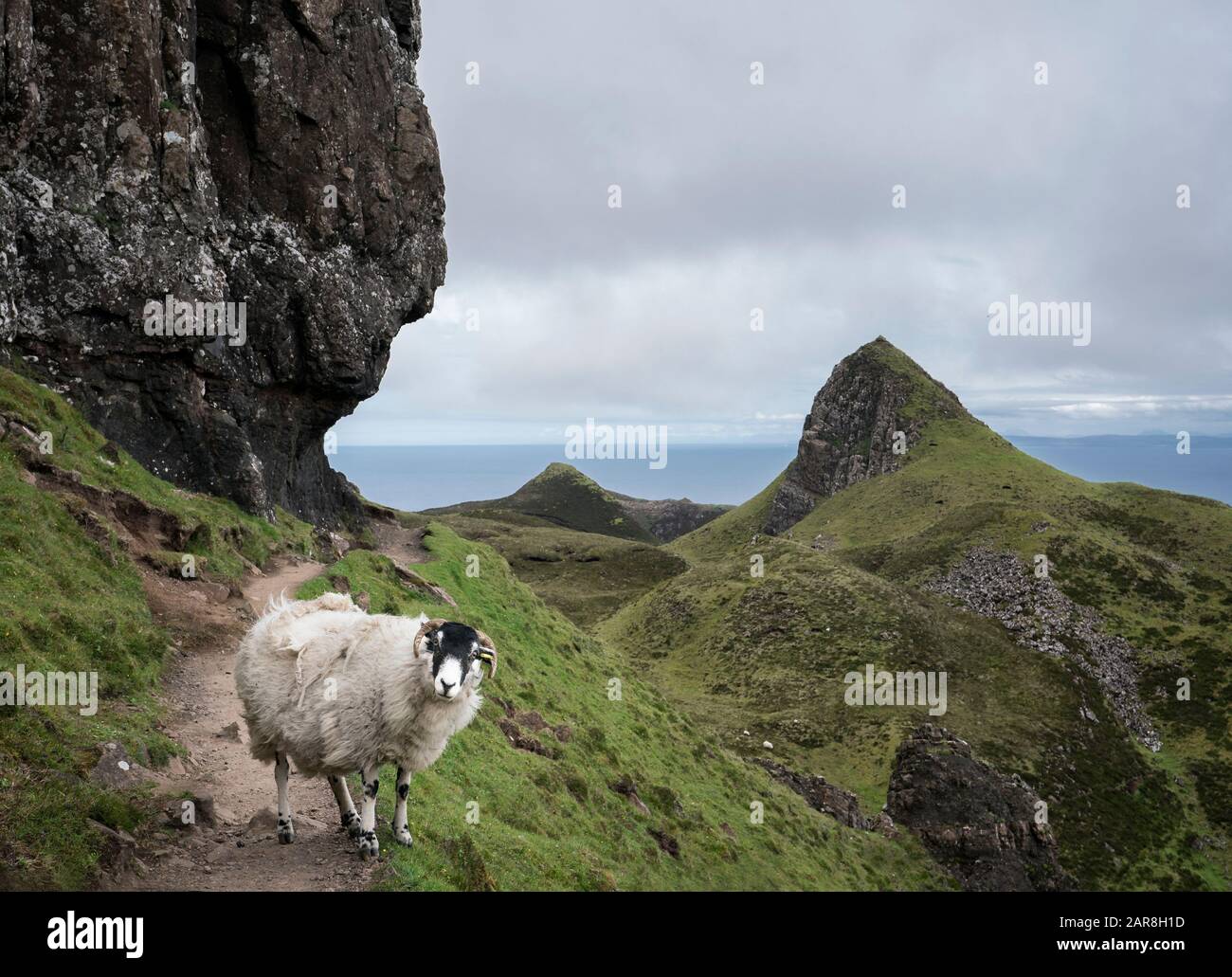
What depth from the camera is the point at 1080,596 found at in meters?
90.1

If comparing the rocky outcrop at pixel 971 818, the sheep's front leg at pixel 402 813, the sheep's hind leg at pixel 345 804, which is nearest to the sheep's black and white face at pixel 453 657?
the sheep's front leg at pixel 402 813

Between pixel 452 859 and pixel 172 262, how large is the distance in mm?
34090

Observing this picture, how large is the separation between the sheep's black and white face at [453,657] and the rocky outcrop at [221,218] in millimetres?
29733

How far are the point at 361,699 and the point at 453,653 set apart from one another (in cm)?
186

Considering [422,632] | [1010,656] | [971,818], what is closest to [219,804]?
[422,632]

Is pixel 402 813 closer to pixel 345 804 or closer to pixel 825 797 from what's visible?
pixel 345 804

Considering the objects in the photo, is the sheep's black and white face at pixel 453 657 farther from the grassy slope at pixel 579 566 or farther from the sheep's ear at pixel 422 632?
the grassy slope at pixel 579 566

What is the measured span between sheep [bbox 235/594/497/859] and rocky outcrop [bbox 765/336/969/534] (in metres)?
163

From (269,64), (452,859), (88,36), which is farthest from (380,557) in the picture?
(269,64)

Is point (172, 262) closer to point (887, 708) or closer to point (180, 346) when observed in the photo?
point (180, 346)

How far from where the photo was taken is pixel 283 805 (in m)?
12.1

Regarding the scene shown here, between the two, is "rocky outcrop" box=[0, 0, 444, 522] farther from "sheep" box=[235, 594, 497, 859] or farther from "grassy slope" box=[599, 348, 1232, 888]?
"grassy slope" box=[599, 348, 1232, 888]

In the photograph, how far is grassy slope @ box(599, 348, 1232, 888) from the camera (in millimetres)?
58344

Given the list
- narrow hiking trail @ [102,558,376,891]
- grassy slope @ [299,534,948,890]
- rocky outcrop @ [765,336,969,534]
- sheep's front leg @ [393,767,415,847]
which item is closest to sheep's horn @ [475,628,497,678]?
sheep's front leg @ [393,767,415,847]
